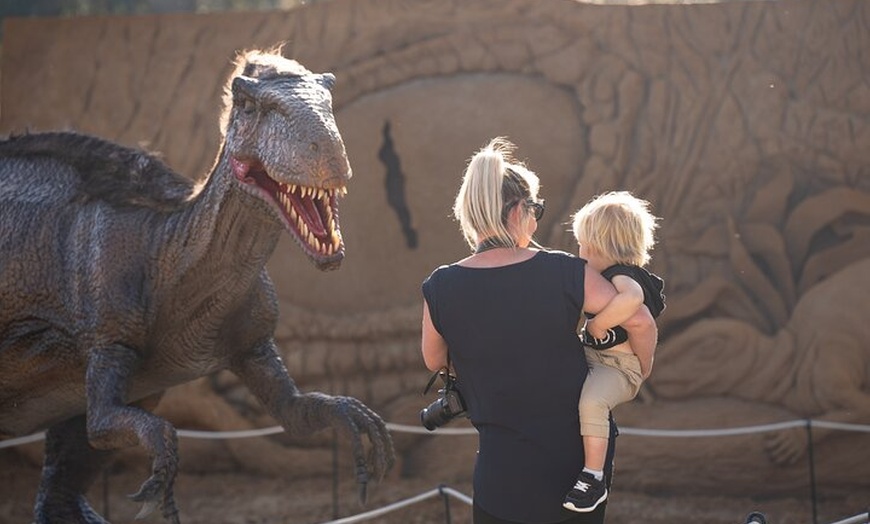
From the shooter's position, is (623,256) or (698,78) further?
(698,78)

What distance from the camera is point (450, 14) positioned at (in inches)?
364

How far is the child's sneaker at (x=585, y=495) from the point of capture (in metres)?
3.56

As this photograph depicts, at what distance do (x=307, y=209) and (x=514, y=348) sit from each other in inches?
45.4

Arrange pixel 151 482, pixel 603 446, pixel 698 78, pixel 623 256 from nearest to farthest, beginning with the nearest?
pixel 603 446 → pixel 623 256 → pixel 151 482 → pixel 698 78

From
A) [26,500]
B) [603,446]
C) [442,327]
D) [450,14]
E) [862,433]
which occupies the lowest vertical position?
[26,500]

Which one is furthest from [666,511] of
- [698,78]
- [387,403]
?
[698,78]

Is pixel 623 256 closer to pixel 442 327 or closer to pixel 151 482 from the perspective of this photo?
pixel 442 327

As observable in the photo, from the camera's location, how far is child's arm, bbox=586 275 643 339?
12.2ft

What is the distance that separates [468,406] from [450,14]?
5.84 metres

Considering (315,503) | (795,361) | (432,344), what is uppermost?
(432,344)

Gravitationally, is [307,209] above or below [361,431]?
above

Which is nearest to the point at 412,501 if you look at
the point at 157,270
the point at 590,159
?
the point at 157,270

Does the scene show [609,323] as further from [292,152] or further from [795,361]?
[795,361]

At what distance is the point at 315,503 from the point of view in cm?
890
